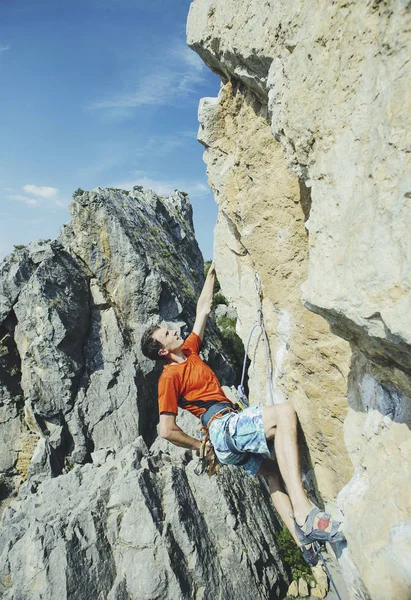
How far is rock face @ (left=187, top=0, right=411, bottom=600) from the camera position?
248cm

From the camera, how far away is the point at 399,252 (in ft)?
7.82

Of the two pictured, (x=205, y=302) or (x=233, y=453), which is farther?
(x=205, y=302)

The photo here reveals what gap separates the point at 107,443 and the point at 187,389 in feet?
58.6

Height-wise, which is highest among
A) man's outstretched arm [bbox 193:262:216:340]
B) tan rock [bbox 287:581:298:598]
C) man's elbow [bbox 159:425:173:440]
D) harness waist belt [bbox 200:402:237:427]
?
man's outstretched arm [bbox 193:262:216:340]

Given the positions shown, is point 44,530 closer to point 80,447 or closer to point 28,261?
point 80,447

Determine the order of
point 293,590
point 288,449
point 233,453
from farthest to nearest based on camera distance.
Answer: point 293,590
point 233,453
point 288,449

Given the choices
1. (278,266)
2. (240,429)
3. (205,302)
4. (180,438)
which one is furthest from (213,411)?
(278,266)

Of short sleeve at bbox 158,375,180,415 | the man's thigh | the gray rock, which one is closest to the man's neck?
short sleeve at bbox 158,375,180,415

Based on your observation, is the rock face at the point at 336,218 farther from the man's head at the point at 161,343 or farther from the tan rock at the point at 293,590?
the tan rock at the point at 293,590

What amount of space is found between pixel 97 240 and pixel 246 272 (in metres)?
20.8

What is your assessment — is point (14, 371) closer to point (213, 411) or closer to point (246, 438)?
point (213, 411)

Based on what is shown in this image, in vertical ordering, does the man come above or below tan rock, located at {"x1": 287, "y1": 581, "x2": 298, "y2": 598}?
above

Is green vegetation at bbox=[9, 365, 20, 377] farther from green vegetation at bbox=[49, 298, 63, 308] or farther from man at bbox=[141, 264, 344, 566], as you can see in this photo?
man at bbox=[141, 264, 344, 566]

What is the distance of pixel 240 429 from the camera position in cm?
516
